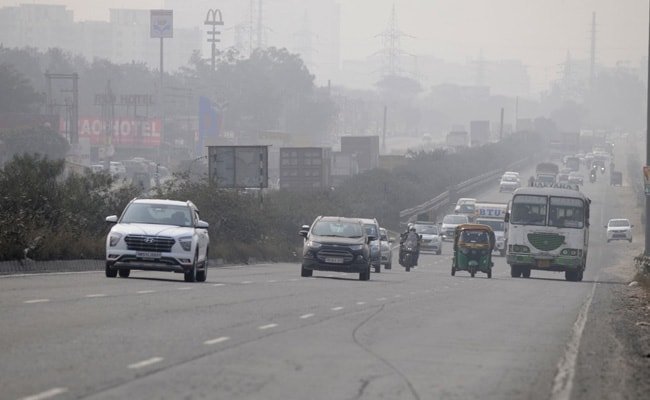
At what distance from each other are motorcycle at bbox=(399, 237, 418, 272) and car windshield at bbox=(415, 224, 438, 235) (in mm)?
23351

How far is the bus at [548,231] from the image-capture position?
2029 inches

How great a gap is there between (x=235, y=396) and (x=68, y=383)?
1.48 meters


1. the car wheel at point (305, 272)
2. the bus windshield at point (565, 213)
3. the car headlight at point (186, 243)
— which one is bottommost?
the car wheel at point (305, 272)

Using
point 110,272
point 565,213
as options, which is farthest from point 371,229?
point 110,272

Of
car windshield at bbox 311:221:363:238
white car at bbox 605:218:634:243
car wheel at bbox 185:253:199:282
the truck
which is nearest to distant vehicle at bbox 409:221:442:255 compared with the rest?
white car at bbox 605:218:634:243

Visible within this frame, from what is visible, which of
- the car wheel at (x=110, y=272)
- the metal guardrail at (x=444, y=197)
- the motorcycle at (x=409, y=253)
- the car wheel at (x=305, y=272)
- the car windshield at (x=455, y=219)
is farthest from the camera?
the metal guardrail at (x=444, y=197)

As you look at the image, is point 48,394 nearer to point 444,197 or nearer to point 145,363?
point 145,363

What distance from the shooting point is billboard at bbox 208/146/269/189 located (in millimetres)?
77000

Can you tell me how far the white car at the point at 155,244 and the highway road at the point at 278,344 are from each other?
2.05ft

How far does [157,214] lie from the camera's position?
32219mm

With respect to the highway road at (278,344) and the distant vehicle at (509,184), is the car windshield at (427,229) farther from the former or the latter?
the highway road at (278,344)

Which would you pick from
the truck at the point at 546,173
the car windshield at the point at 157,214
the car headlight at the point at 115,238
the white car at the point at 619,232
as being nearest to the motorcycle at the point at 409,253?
the car windshield at the point at 157,214

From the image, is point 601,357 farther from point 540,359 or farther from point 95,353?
point 95,353

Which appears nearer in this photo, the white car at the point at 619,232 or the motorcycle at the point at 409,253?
the motorcycle at the point at 409,253
